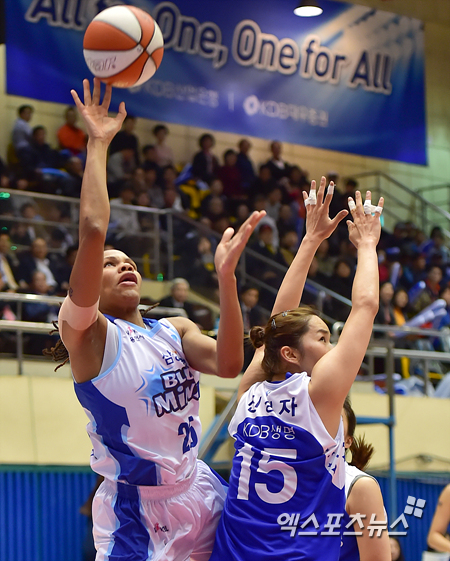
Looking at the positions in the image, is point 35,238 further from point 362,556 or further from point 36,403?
point 362,556

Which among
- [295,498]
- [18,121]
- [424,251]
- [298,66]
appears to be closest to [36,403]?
[295,498]

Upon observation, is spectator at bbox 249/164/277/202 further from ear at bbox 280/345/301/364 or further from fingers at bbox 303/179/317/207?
ear at bbox 280/345/301/364

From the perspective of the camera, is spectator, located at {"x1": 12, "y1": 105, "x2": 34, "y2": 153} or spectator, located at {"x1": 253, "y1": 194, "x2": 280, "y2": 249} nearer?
spectator, located at {"x1": 12, "y1": 105, "x2": 34, "y2": 153}

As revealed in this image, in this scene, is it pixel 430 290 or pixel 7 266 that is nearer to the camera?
pixel 7 266

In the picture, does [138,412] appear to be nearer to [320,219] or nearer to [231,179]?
[320,219]

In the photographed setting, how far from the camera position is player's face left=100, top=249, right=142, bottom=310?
320 centimetres

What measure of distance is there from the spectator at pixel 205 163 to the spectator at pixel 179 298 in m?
3.43

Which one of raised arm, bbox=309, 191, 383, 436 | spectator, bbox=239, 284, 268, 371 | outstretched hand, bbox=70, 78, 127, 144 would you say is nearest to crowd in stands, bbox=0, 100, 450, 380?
spectator, bbox=239, 284, 268, 371

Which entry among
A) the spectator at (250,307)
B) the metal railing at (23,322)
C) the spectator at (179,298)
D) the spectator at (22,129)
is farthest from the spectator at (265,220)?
the metal railing at (23,322)

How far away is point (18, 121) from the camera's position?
34.9ft

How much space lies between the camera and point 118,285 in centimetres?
320

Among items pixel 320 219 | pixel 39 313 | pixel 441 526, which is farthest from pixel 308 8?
pixel 320 219

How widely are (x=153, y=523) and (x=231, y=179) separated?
9.25 m

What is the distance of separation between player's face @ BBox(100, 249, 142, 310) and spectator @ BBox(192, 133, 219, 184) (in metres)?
8.62
